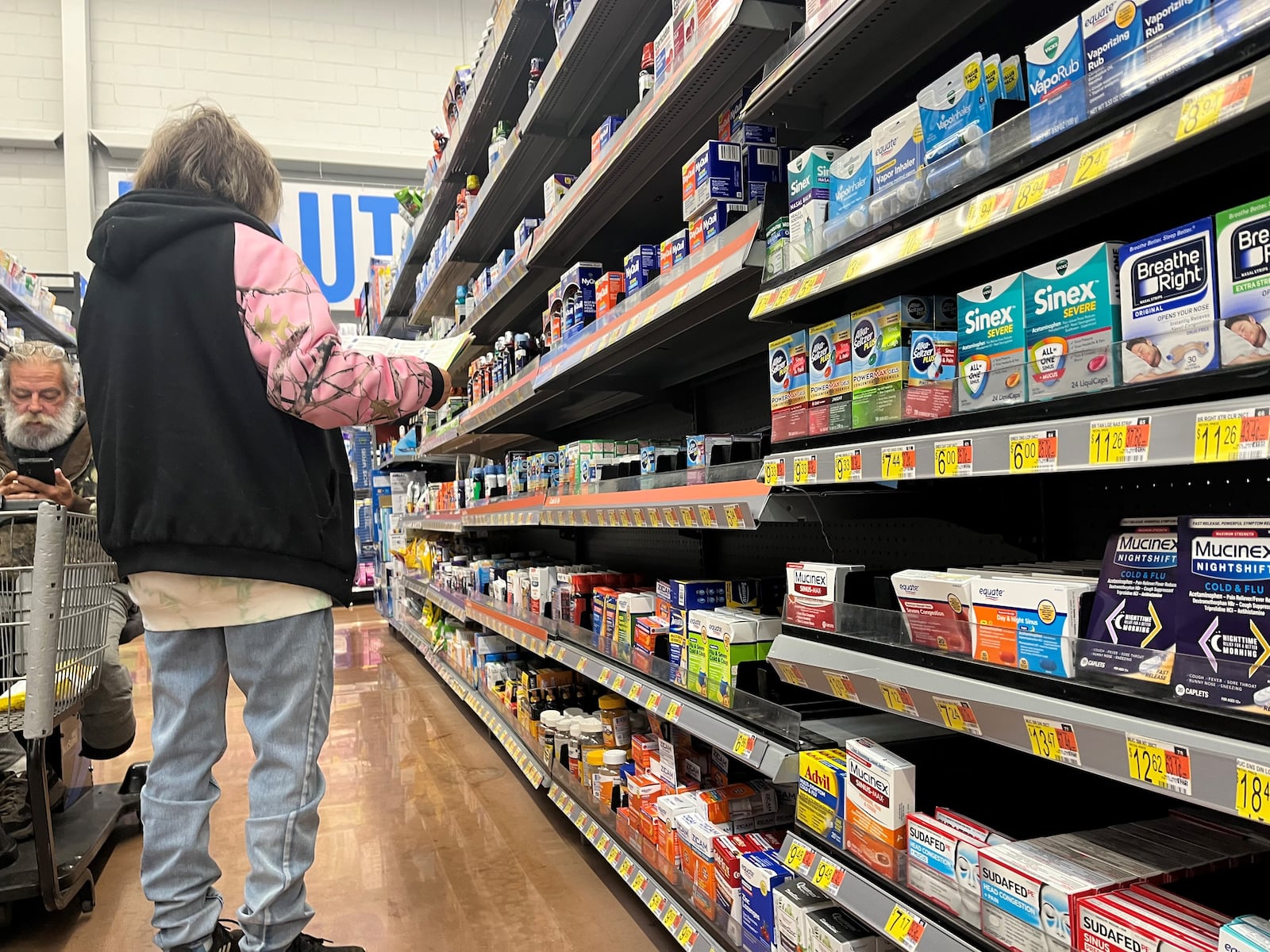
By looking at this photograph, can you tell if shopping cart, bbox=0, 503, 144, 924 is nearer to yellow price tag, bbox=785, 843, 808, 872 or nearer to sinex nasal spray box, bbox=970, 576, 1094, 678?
yellow price tag, bbox=785, 843, 808, 872

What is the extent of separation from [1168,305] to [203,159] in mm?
1767

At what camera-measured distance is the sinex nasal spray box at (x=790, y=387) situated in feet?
5.13

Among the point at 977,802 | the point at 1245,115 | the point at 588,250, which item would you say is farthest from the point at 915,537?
the point at 588,250

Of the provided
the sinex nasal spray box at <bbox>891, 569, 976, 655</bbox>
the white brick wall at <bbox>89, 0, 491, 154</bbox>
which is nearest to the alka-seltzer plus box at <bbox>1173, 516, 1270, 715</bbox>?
the sinex nasal spray box at <bbox>891, 569, 976, 655</bbox>

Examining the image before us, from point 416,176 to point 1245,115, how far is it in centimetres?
1062

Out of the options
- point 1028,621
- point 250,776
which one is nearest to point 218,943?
point 250,776

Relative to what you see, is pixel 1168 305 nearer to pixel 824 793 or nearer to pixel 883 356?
pixel 883 356

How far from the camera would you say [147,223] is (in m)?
1.63

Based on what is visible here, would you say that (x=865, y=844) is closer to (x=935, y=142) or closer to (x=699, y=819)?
(x=699, y=819)

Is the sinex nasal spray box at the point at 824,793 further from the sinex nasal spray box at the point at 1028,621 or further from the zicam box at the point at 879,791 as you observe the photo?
the sinex nasal spray box at the point at 1028,621

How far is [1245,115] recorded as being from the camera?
0.79 metres

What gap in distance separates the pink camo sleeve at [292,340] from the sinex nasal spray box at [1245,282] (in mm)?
1426

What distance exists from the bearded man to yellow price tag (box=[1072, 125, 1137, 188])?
8.71 feet

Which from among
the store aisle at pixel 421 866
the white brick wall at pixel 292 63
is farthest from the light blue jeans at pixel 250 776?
the white brick wall at pixel 292 63
